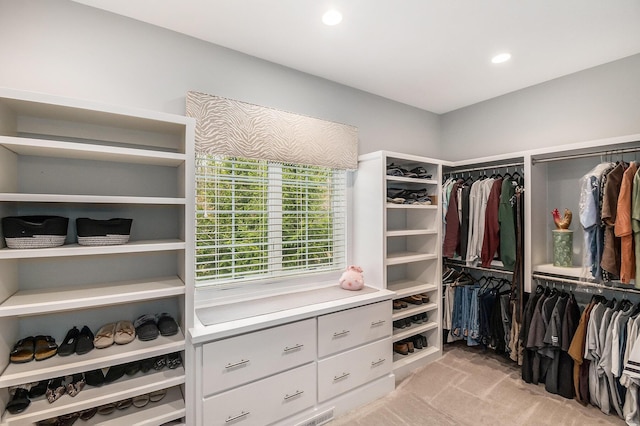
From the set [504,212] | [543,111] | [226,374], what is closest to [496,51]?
[543,111]

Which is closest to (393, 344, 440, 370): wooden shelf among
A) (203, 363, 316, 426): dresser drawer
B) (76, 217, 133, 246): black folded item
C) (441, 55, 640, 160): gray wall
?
(203, 363, 316, 426): dresser drawer

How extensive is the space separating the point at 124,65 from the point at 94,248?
1.17 metres

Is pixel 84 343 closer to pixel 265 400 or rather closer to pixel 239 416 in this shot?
pixel 239 416

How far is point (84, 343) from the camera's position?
1.58 metres

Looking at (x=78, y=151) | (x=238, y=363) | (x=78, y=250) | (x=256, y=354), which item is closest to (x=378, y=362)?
(x=256, y=354)

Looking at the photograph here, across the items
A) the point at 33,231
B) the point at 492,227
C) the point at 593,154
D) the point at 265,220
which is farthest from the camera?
the point at 492,227

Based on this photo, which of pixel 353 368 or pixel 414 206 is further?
pixel 414 206

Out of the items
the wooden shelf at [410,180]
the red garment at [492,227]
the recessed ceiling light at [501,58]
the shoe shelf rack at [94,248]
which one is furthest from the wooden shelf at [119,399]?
the recessed ceiling light at [501,58]

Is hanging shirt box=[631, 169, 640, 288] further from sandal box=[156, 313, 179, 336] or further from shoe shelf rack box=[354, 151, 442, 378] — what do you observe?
sandal box=[156, 313, 179, 336]

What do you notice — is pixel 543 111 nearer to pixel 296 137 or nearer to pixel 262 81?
pixel 296 137

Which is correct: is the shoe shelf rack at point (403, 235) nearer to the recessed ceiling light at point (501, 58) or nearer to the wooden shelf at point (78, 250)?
the recessed ceiling light at point (501, 58)

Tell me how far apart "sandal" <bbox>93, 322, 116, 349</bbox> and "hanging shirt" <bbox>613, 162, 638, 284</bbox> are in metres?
3.23

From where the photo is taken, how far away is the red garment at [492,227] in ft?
8.99

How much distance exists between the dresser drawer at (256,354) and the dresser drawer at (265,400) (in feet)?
0.16
